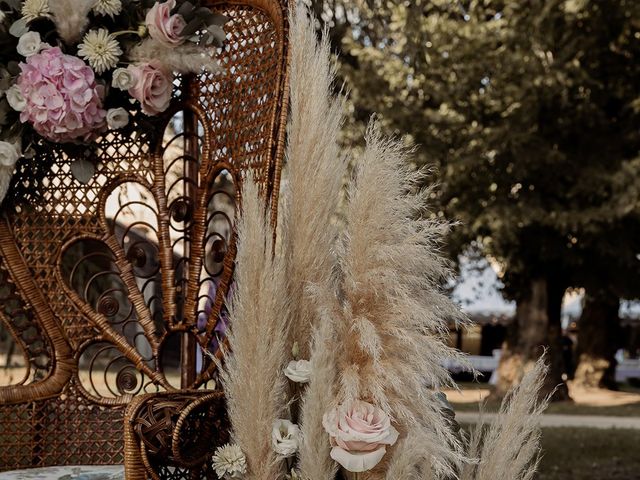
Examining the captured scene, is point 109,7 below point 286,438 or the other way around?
the other way around

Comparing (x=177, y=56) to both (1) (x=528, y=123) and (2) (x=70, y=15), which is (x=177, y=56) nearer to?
(2) (x=70, y=15)

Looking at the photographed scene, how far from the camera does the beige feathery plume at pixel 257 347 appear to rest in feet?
4.81

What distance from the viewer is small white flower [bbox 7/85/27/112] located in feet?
6.77

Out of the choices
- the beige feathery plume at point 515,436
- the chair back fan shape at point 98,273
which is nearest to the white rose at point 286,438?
the beige feathery plume at point 515,436

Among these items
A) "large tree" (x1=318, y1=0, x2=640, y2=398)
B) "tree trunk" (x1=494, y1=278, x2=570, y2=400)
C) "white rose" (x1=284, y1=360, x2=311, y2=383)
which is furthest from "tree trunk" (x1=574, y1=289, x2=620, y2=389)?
"white rose" (x1=284, y1=360, x2=311, y2=383)

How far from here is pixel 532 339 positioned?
10094 millimetres

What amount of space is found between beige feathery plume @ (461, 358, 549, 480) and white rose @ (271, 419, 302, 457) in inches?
12.9

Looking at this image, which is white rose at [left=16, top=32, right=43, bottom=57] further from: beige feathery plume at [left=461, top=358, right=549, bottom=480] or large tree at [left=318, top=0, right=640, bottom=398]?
large tree at [left=318, top=0, right=640, bottom=398]

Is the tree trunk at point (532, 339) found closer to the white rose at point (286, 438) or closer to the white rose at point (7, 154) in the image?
the white rose at point (7, 154)

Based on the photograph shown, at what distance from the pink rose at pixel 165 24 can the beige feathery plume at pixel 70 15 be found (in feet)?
0.48

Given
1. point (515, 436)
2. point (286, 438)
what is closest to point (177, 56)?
point (286, 438)

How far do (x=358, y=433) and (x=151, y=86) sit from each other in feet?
3.48

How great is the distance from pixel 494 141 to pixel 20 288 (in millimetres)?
6813

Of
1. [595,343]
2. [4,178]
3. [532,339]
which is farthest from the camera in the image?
[595,343]
